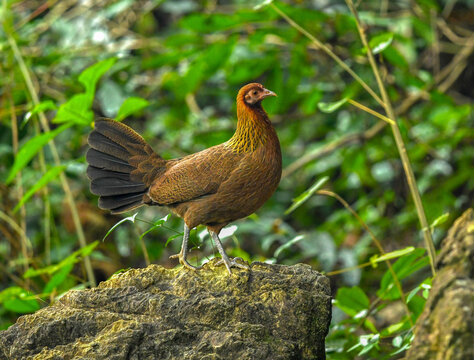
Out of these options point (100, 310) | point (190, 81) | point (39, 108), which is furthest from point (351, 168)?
point (100, 310)

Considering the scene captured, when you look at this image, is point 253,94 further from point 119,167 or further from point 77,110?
point 77,110

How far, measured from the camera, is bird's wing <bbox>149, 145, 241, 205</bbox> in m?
3.31

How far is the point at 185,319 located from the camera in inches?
112

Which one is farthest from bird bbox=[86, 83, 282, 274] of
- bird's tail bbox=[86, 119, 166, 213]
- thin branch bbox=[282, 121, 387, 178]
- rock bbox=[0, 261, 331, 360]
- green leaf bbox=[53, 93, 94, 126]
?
thin branch bbox=[282, 121, 387, 178]

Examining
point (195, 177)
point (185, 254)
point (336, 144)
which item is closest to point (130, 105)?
point (195, 177)

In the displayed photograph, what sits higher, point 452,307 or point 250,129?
point 250,129

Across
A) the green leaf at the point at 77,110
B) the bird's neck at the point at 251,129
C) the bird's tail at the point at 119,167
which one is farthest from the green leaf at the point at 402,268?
the green leaf at the point at 77,110

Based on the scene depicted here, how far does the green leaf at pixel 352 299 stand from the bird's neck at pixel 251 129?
1.08 metres

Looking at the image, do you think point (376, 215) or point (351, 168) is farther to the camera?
point (376, 215)

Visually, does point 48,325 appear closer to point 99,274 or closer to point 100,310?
point 100,310

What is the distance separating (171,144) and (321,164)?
5.96 feet

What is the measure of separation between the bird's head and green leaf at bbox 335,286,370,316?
47.5 inches

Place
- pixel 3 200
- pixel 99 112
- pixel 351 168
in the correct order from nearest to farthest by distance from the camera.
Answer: pixel 3 200 < pixel 351 168 < pixel 99 112

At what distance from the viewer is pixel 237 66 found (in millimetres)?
6301
